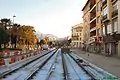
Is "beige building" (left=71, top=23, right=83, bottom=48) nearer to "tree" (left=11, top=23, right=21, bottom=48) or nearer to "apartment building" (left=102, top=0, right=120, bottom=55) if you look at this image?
"tree" (left=11, top=23, right=21, bottom=48)

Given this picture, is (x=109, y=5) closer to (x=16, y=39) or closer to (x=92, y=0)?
(x=92, y=0)

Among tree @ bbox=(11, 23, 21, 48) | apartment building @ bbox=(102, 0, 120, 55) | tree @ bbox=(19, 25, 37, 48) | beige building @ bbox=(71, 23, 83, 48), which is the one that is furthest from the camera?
beige building @ bbox=(71, 23, 83, 48)

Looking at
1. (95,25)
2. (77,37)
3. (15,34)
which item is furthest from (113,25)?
(77,37)

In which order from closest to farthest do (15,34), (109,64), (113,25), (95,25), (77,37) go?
(109,64) → (113,25) → (95,25) → (15,34) → (77,37)

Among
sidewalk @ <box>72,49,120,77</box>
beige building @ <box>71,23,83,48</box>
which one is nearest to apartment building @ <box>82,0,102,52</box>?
sidewalk @ <box>72,49,120,77</box>

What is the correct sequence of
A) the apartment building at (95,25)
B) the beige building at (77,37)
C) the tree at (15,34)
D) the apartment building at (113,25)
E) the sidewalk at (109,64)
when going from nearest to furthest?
the sidewalk at (109,64) < the apartment building at (113,25) < the apartment building at (95,25) < the tree at (15,34) < the beige building at (77,37)

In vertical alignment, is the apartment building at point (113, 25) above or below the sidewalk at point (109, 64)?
above

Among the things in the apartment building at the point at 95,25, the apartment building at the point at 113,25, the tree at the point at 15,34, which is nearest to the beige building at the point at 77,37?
the apartment building at the point at 95,25

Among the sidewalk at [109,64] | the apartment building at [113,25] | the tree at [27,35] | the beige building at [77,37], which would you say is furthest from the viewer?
the beige building at [77,37]

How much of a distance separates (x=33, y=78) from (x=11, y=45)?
3132 inches

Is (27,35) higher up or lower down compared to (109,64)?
higher up

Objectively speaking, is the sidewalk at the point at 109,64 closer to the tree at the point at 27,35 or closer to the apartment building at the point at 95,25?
the apartment building at the point at 95,25

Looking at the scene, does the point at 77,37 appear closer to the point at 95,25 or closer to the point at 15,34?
the point at 15,34

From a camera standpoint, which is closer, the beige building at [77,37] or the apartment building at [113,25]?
the apartment building at [113,25]
